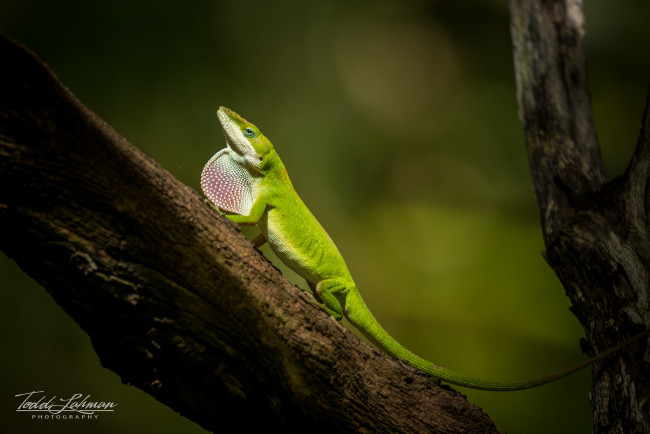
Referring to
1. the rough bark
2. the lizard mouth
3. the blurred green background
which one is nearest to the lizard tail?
the rough bark

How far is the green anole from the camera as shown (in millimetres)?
2154

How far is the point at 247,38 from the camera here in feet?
12.9

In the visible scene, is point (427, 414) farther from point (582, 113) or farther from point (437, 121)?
point (437, 121)

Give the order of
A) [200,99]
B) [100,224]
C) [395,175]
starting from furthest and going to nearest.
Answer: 1. [395,175]
2. [200,99]
3. [100,224]

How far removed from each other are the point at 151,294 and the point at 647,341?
1616mm

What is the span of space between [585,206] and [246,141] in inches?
61.0

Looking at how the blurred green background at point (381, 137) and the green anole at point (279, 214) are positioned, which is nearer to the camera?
the green anole at point (279, 214)

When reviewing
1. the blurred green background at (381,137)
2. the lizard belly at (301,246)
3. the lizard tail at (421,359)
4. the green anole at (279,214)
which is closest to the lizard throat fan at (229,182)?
the green anole at (279,214)

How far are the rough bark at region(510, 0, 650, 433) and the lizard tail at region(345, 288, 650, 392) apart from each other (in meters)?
0.14

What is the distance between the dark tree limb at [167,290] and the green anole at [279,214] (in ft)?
1.44

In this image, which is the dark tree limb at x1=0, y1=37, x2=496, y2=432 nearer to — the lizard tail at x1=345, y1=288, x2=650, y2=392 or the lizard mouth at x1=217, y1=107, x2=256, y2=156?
the lizard tail at x1=345, y1=288, x2=650, y2=392

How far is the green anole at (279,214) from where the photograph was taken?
215cm

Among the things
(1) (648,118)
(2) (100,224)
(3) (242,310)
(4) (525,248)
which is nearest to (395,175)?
(4) (525,248)

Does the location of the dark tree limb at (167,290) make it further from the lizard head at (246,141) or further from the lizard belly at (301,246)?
the lizard head at (246,141)
